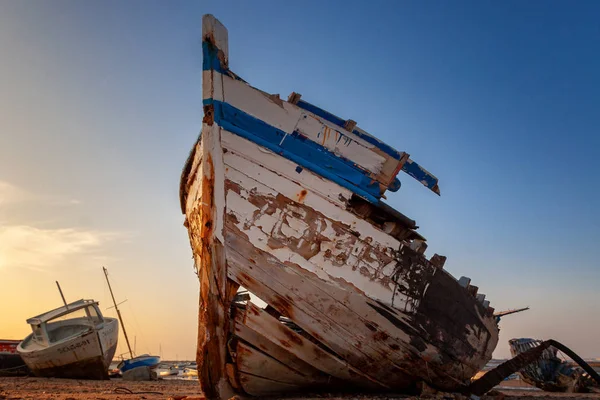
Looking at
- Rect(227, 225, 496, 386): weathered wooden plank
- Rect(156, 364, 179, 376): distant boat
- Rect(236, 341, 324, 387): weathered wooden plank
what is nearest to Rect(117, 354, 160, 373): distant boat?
Rect(156, 364, 179, 376): distant boat

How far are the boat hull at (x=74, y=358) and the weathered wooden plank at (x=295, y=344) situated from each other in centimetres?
1054

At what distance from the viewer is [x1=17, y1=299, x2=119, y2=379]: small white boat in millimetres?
12023

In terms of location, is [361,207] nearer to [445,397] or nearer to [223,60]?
[223,60]

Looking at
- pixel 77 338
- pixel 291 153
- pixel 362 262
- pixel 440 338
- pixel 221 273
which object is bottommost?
pixel 77 338

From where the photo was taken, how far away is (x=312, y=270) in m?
4.04

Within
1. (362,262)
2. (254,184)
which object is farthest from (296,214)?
(362,262)

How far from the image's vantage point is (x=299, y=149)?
418 centimetres

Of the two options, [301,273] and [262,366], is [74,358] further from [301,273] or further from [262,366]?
[301,273]

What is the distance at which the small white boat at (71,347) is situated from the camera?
1202cm

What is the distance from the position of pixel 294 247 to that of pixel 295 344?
3.22 ft

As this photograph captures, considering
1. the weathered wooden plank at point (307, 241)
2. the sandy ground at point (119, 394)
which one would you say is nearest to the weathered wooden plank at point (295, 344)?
the sandy ground at point (119, 394)

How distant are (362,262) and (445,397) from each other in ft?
7.18

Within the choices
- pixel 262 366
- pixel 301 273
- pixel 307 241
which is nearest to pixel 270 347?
pixel 262 366

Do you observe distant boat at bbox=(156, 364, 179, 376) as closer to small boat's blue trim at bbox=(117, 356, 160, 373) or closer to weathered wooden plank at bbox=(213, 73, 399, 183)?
small boat's blue trim at bbox=(117, 356, 160, 373)
